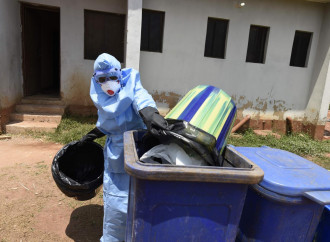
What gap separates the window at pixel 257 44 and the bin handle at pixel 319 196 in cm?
611

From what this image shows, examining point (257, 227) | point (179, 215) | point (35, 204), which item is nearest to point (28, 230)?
point (35, 204)

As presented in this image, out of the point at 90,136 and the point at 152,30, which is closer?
the point at 90,136

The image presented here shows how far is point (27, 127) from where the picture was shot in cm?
535

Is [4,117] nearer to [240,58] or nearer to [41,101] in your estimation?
[41,101]

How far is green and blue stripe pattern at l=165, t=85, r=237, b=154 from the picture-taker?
1370 mm

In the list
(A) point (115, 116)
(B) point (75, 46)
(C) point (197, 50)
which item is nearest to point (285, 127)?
(C) point (197, 50)

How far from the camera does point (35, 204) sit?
290cm

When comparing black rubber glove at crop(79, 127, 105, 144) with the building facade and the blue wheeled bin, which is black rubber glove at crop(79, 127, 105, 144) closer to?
the blue wheeled bin

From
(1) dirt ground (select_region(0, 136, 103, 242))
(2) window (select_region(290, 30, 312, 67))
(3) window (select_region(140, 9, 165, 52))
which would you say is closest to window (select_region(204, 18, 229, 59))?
(3) window (select_region(140, 9, 165, 52))

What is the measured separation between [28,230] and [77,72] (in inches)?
174

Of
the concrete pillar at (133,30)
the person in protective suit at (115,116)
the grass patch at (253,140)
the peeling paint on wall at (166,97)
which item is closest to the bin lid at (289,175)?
the person in protective suit at (115,116)

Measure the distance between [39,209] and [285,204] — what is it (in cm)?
261

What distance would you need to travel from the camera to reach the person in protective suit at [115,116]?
1845 mm

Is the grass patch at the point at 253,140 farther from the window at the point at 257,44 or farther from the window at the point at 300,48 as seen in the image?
the window at the point at 300,48
